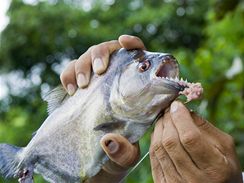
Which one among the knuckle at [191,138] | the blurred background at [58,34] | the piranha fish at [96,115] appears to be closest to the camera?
the knuckle at [191,138]

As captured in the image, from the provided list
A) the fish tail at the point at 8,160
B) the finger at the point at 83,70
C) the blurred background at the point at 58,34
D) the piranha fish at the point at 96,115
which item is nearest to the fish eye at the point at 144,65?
the piranha fish at the point at 96,115

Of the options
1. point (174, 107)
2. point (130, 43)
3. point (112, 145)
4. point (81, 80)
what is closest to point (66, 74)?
point (81, 80)

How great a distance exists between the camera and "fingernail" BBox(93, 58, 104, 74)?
1.93 m

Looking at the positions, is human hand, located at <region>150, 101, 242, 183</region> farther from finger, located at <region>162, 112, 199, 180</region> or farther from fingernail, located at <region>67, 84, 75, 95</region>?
fingernail, located at <region>67, 84, 75, 95</region>

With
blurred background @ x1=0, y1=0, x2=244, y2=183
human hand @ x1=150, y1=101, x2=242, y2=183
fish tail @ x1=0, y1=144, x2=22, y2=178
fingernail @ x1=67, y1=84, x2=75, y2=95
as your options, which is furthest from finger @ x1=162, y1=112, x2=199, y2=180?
blurred background @ x1=0, y1=0, x2=244, y2=183

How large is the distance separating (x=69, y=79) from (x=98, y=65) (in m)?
0.18

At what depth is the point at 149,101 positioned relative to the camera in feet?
5.78

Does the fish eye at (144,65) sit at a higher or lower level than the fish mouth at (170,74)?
higher

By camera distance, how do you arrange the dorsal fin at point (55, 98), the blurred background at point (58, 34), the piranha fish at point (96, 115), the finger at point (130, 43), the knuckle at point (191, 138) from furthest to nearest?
the blurred background at point (58, 34)
the dorsal fin at point (55, 98)
the finger at point (130, 43)
the piranha fish at point (96, 115)
the knuckle at point (191, 138)

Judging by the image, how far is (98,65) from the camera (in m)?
1.94

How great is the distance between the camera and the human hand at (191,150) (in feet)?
5.49

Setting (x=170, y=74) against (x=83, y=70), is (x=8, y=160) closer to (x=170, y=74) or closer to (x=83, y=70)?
(x=83, y=70)

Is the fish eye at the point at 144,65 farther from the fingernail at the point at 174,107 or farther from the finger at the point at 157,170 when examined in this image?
the finger at the point at 157,170

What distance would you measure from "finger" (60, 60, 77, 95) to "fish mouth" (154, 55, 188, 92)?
1.19 feet
